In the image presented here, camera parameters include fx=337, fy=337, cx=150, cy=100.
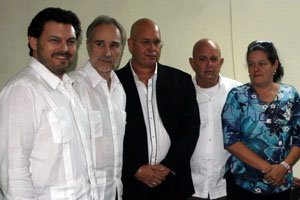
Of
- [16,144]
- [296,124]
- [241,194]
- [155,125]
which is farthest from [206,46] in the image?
[16,144]

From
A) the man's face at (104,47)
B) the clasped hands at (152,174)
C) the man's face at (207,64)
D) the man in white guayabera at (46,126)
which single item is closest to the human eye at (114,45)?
the man's face at (104,47)

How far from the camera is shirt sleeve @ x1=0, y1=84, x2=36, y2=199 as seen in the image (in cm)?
146

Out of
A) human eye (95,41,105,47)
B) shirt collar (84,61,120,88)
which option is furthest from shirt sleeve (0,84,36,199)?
human eye (95,41,105,47)

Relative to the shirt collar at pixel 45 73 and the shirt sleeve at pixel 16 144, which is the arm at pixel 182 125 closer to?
the shirt collar at pixel 45 73

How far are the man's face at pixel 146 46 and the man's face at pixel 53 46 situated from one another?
845 millimetres

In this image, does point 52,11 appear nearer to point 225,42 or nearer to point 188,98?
point 188,98

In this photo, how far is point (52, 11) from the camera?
1.75 metres

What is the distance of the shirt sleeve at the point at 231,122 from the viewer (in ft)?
7.78

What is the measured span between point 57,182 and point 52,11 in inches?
34.2

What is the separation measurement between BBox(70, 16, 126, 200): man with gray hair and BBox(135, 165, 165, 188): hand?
16 cm

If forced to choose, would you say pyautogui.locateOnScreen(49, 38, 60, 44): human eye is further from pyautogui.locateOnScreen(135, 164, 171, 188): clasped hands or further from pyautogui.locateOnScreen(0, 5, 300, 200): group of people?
pyautogui.locateOnScreen(135, 164, 171, 188): clasped hands

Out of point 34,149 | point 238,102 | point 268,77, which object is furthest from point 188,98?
point 34,149

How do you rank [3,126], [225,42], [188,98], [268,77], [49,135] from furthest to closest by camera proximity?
[225,42] → [188,98] → [268,77] → [49,135] → [3,126]

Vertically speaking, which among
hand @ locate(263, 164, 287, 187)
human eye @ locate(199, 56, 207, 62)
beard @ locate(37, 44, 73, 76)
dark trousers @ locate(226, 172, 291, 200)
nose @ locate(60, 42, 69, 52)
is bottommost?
dark trousers @ locate(226, 172, 291, 200)
